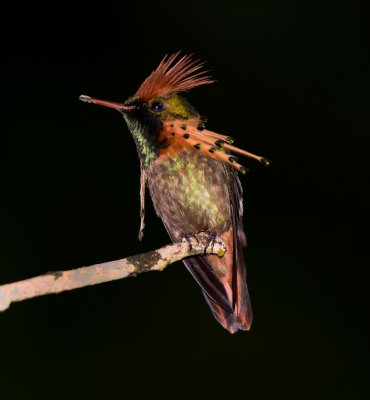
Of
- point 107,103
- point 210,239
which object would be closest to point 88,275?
point 107,103

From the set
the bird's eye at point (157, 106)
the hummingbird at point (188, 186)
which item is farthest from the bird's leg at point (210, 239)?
the bird's eye at point (157, 106)

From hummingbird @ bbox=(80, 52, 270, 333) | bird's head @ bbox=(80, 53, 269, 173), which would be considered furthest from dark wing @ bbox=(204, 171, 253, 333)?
bird's head @ bbox=(80, 53, 269, 173)

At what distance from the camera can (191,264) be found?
197 cm

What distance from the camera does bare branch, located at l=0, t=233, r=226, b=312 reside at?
0.89 metres

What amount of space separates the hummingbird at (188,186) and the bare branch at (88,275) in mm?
416

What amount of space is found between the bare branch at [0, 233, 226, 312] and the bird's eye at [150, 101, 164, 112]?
1.85 ft

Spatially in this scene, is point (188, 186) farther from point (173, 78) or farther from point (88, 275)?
point (88, 275)

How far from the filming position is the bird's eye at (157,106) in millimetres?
1855

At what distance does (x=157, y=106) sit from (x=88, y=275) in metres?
0.97

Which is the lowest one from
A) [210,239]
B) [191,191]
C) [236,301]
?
[236,301]

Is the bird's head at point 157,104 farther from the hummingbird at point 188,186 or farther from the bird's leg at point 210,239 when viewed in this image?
the bird's leg at point 210,239

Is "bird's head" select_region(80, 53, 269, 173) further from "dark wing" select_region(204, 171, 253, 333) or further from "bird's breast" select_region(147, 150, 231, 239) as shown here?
"dark wing" select_region(204, 171, 253, 333)

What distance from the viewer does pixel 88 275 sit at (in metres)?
1.02

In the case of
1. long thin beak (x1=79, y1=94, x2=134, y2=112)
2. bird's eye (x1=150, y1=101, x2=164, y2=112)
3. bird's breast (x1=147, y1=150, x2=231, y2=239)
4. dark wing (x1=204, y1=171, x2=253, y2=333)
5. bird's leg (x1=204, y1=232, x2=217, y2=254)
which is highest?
bird's eye (x1=150, y1=101, x2=164, y2=112)
